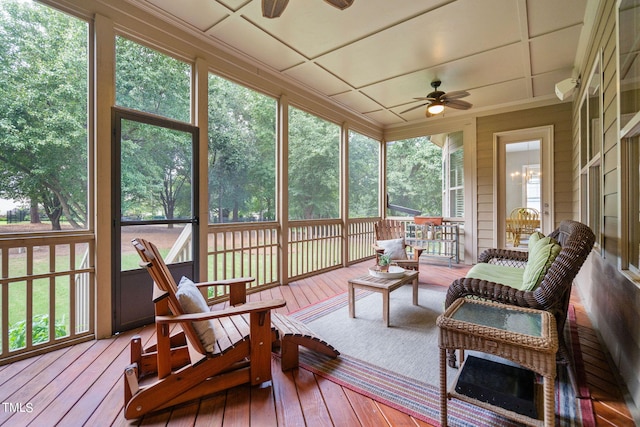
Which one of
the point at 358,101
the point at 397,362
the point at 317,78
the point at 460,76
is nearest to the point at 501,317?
the point at 397,362

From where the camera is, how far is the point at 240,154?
3.59 m

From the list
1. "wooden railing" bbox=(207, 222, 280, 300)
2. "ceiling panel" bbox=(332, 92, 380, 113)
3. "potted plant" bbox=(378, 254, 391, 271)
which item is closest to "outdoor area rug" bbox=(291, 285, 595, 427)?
"potted plant" bbox=(378, 254, 391, 271)

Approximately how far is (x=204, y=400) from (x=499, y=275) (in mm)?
2639

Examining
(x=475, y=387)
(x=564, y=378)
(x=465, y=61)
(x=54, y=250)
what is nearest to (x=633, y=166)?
(x=564, y=378)

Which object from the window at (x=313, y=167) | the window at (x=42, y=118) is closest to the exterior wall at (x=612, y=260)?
the window at (x=313, y=167)

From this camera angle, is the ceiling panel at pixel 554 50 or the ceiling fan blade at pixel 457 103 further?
the ceiling fan blade at pixel 457 103

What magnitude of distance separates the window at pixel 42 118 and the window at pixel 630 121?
153 inches

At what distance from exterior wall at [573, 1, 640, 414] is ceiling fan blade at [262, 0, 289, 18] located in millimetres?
2348

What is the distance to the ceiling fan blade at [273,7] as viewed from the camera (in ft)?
7.04

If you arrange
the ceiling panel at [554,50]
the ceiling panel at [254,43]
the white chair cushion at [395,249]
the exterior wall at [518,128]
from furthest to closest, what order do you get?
the exterior wall at [518,128] < the white chair cushion at [395,249] < the ceiling panel at [554,50] < the ceiling panel at [254,43]

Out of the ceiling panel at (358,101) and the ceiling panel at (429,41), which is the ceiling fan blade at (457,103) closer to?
the ceiling panel at (429,41)

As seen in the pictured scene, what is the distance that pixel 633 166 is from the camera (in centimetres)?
179

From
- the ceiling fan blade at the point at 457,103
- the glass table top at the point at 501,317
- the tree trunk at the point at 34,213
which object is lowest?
the glass table top at the point at 501,317

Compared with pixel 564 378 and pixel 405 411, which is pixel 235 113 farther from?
pixel 564 378
